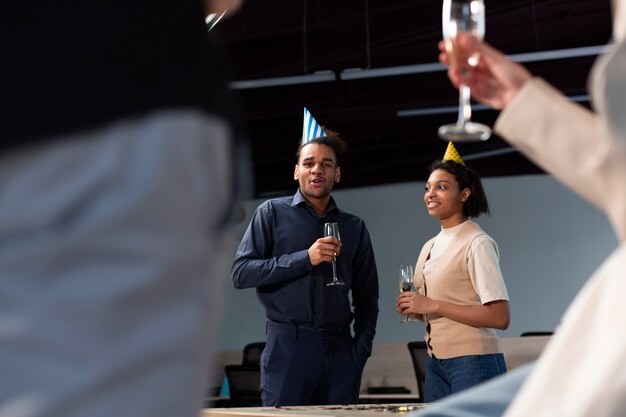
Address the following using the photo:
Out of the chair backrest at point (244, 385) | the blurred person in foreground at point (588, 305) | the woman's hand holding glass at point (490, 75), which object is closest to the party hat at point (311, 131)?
the chair backrest at point (244, 385)

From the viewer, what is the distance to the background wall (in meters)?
12.9

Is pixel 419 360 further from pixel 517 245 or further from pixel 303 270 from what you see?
pixel 517 245

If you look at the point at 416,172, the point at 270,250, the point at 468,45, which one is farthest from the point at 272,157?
the point at 468,45

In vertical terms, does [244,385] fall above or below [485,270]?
below

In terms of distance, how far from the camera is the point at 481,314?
4156 millimetres

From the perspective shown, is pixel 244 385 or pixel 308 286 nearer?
pixel 308 286

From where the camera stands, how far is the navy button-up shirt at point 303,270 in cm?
438

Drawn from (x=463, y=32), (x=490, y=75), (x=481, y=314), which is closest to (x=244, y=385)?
(x=481, y=314)

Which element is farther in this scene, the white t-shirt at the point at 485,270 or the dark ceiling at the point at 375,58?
the dark ceiling at the point at 375,58

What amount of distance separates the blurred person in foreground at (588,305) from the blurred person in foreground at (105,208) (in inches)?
17.4

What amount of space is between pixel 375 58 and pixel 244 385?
3237 mm

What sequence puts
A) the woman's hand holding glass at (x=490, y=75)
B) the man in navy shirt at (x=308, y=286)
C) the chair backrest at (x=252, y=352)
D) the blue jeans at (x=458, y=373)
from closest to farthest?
the woman's hand holding glass at (x=490, y=75) < the blue jeans at (x=458, y=373) < the man in navy shirt at (x=308, y=286) < the chair backrest at (x=252, y=352)

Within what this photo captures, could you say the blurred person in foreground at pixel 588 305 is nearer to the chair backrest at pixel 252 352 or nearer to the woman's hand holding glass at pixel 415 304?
the woman's hand holding glass at pixel 415 304

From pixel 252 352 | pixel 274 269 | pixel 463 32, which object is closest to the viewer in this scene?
pixel 463 32
